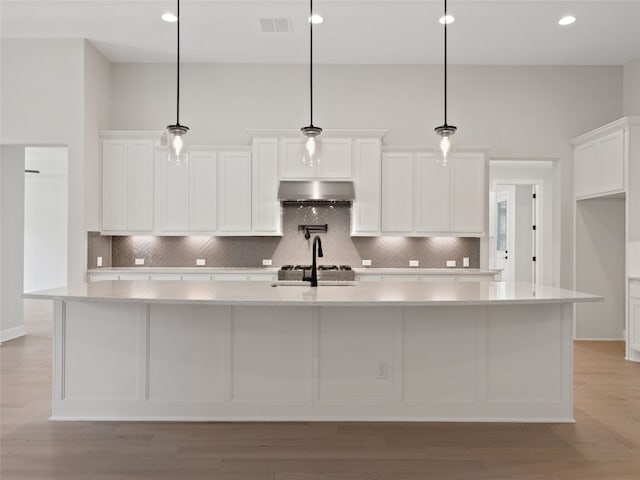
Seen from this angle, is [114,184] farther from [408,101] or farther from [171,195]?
[408,101]

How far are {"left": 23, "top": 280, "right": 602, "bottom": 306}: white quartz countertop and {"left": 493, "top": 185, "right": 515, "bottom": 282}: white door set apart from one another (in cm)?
672

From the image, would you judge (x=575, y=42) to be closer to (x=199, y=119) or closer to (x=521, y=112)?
(x=521, y=112)

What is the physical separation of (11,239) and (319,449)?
17.6 ft

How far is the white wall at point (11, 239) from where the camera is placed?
Result: 6090mm

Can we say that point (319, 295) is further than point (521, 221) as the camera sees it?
No

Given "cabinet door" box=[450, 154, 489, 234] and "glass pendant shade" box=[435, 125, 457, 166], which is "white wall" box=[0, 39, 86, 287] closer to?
"glass pendant shade" box=[435, 125, 457, 166]

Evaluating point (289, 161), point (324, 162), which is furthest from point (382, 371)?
point (289, 161)

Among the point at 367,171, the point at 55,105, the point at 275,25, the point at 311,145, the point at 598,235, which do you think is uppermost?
the point at 275,25

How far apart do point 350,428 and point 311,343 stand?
636 mm

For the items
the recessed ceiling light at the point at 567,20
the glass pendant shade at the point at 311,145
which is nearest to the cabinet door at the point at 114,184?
the glass pendant shade at the point at 311,145

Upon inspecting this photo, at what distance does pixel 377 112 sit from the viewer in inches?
257

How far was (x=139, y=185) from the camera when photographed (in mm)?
6121

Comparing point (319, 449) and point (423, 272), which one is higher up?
point (423, 272)

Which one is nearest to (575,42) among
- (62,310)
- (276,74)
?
(276,74)
